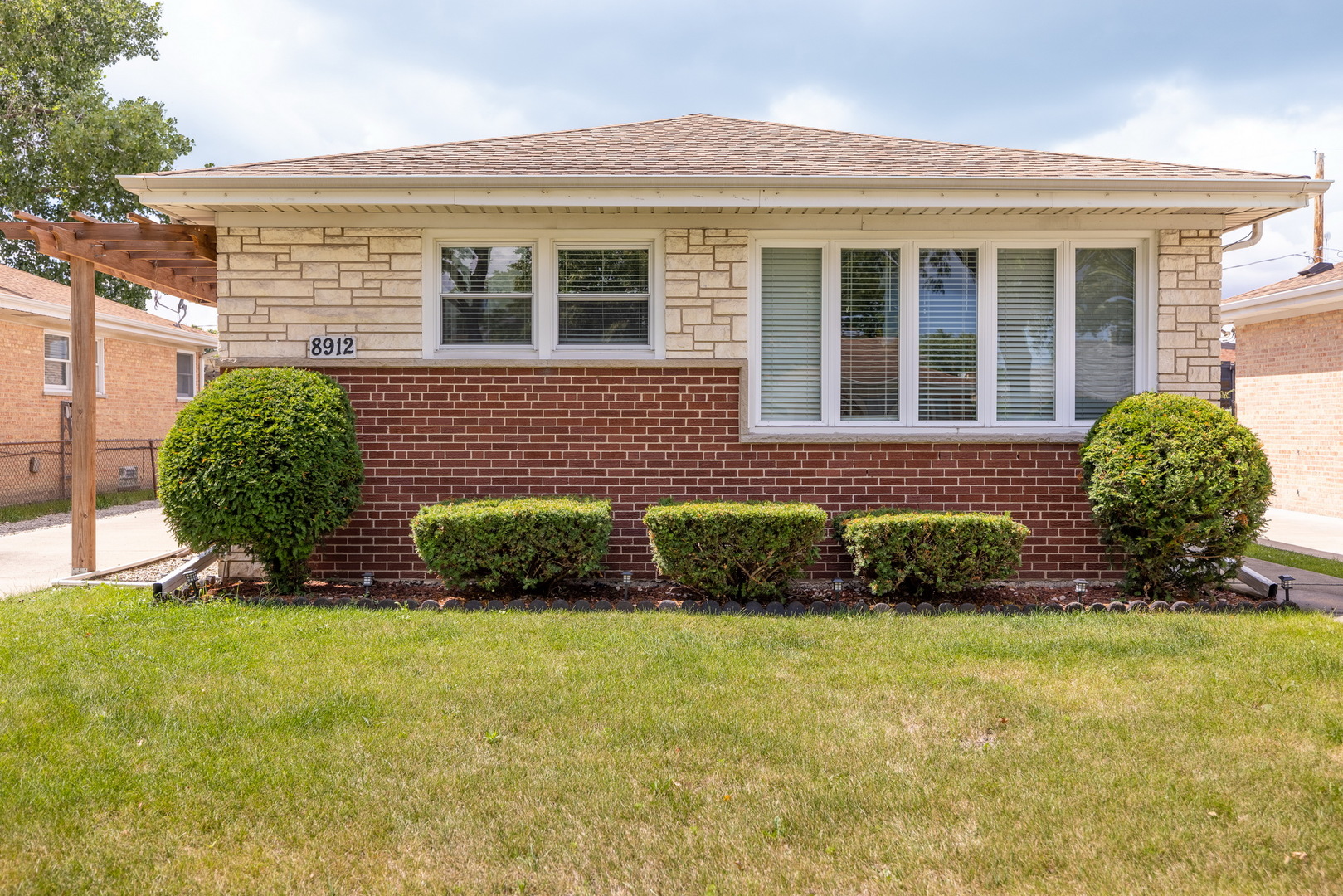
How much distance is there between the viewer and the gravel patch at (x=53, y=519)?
1109 cm

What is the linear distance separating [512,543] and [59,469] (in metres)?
13.7

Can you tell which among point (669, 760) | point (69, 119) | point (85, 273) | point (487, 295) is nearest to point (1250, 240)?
point (487, 295)

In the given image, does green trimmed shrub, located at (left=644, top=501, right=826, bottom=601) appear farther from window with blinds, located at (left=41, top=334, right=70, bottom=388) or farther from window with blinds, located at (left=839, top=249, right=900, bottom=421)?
window with blinds, located at (left=41, top=334, right=70, bottom=388)

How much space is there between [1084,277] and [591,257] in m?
4.20

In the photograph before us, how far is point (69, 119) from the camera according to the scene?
19.9 m

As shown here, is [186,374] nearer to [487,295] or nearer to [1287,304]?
[487,295]

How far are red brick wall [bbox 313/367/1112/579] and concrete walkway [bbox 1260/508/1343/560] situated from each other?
→ 286cm

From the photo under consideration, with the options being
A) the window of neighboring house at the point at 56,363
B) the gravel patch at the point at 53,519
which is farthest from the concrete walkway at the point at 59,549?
the window of neighboring house at the point at 56,363

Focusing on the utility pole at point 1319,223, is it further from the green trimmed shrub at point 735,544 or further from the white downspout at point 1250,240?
the green trimmed shrub at point 735,544

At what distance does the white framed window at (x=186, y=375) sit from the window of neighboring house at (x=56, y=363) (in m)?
3.71

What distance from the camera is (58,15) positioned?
2073cm

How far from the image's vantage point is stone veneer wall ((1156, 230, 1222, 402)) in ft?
22.6

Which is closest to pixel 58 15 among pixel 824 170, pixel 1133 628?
pixel 824 170

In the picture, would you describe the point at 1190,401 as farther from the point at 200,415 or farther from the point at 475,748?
the point at 200,415
